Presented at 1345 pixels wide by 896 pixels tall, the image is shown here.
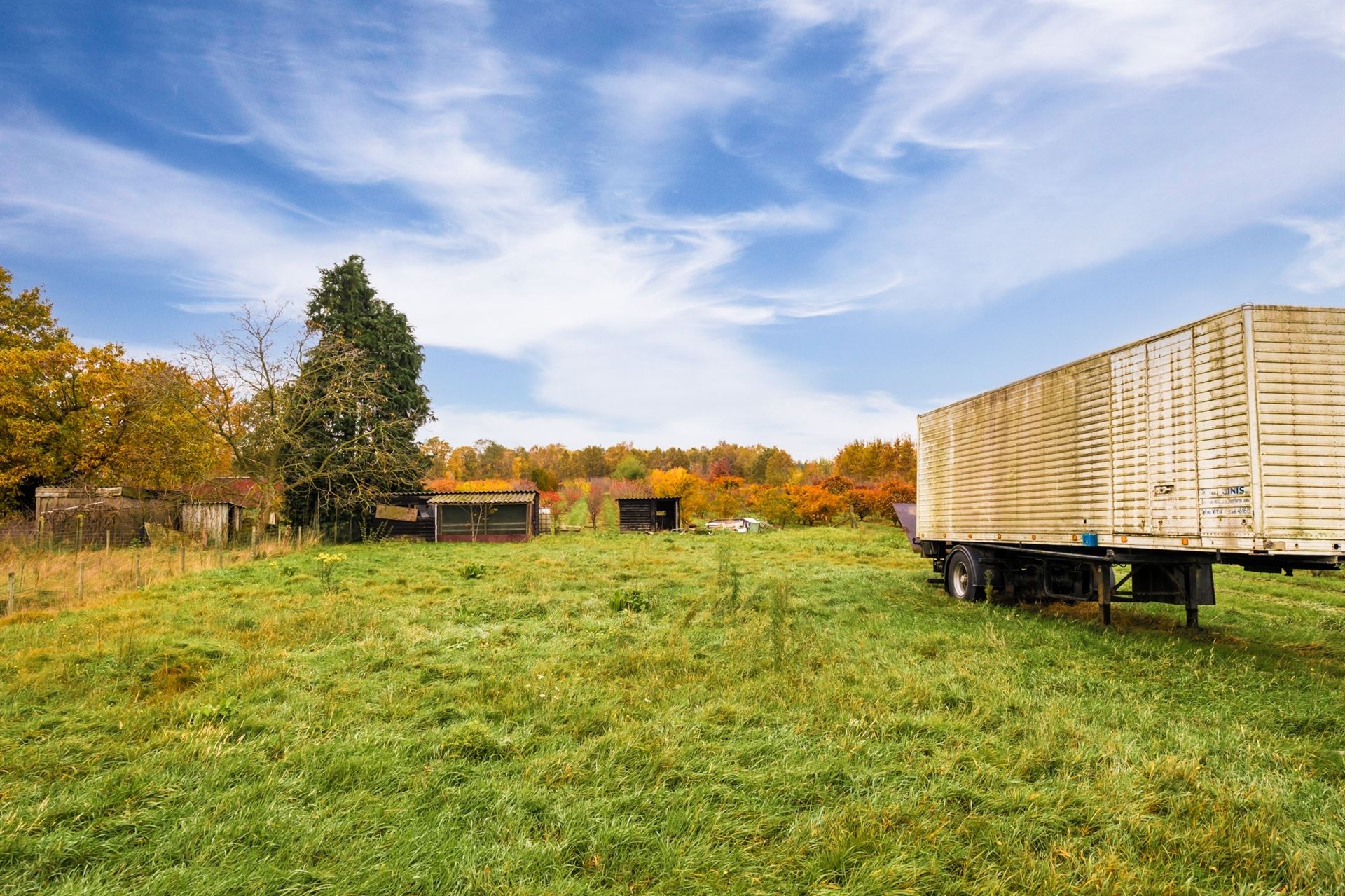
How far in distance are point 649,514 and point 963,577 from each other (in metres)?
31.9

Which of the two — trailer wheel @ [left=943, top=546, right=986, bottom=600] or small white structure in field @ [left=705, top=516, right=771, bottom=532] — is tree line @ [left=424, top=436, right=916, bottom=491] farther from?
trailer wheel @ [left=943, top=546, right=986, bottom=600]

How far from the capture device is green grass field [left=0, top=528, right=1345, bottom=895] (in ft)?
11.2

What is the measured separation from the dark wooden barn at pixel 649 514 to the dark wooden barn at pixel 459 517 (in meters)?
10.1

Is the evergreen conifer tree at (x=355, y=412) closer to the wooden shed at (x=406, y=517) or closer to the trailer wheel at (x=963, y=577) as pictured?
the wooden shed at (x=406, y=517)

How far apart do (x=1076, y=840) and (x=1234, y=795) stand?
1432mm

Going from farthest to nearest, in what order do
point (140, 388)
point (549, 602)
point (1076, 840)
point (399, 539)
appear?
point (399, 539) → point (140, 388) → point (549, 602) → point (1076, 840)

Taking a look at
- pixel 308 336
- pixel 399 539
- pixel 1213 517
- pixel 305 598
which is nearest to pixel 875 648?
pixel 1213 517

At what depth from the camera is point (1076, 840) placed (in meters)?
3.64

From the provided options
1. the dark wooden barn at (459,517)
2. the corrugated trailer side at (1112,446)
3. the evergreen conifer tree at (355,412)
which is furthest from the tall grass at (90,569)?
the corrugated trailer side at (1112,446)

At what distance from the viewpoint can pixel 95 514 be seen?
23.6 m

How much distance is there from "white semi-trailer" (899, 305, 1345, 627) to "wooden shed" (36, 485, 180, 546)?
1088 inches

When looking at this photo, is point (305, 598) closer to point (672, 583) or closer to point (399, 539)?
point (672, 583)

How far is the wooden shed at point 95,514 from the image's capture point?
2269cm

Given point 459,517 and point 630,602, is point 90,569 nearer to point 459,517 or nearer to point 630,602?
point 630,602
